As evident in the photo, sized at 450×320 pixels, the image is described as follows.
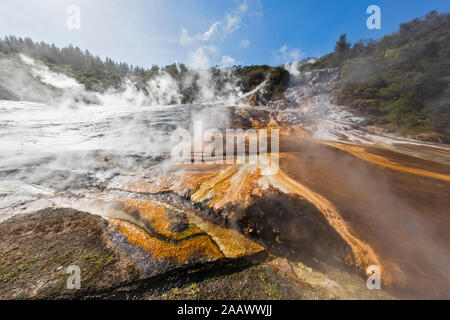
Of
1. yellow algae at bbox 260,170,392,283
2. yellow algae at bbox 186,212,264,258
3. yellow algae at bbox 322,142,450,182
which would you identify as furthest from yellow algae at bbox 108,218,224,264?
yellow algae at bbox 322,142,450,182

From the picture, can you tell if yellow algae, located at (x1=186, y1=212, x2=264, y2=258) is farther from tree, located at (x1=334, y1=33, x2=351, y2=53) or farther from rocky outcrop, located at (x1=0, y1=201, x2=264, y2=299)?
tree, located at (x1=334, y1=33, x2=351, y2=53)

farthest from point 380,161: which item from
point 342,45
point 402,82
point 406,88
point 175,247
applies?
point 342,45

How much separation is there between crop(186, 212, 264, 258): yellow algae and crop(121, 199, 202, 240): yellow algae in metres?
0.18

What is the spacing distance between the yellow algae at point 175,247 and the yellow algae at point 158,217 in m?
0.15

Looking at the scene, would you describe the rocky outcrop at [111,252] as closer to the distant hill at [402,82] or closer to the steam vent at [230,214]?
the steam vent at [230,214]

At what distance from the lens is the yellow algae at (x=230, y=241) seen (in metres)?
2.35

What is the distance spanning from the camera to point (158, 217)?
2.97 meters

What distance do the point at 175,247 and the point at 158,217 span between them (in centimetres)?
82

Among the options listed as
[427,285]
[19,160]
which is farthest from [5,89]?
[427,285]

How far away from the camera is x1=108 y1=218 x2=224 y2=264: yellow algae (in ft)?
7.37

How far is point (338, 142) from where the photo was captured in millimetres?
6621

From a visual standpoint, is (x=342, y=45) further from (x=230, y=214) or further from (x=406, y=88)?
(x=230, y=214)

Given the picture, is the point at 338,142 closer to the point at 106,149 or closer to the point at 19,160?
the point at 106,149
